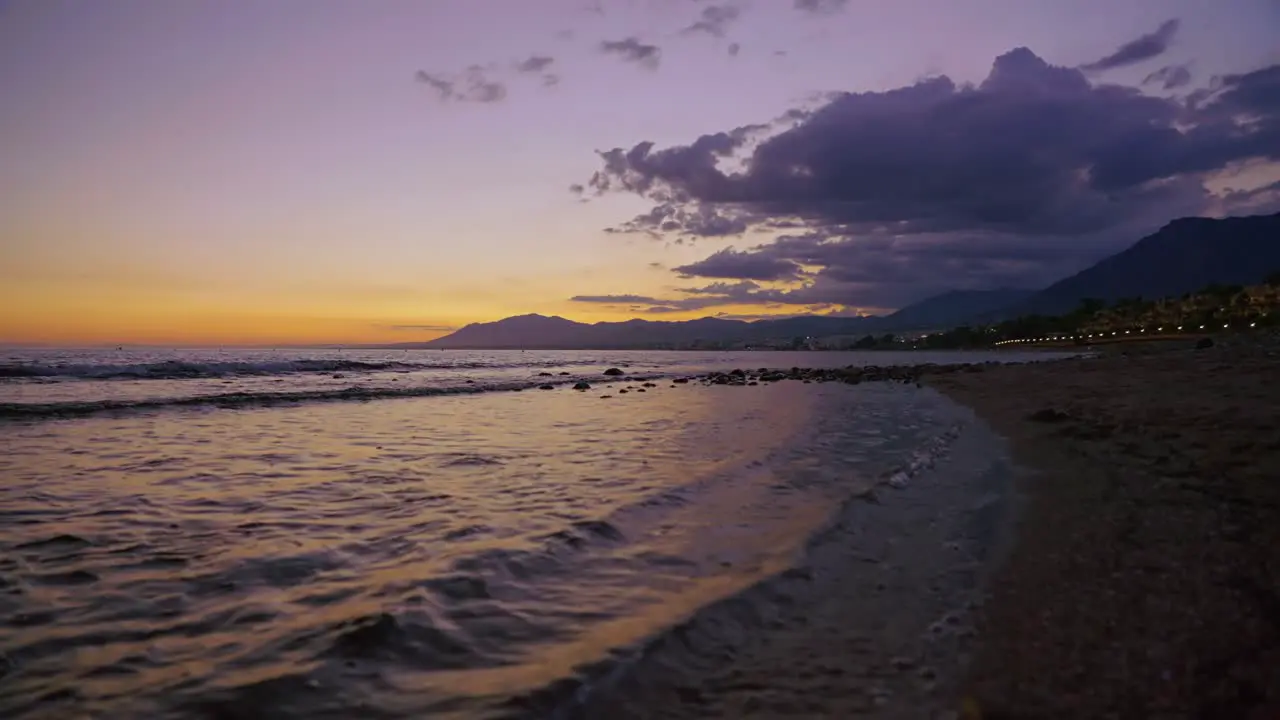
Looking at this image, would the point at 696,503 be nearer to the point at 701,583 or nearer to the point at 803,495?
the point at 803,495

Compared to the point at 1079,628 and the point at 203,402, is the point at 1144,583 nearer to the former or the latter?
the point at 1079,628

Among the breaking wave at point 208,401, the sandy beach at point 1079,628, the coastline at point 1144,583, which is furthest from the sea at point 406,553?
the breaking wave at point 208,401

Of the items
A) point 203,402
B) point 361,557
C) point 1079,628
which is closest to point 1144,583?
point 1079,628

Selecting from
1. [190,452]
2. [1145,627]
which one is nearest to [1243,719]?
[1145,627]

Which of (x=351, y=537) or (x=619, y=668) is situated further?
(x=351, y=537)

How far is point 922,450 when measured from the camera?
14.3 meters

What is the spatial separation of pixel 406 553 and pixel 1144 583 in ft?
23.0

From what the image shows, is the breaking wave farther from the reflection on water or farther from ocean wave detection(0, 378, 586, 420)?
the reflection on water

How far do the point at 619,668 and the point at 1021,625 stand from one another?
10.1ft

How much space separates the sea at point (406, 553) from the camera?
Answer: 173 inches

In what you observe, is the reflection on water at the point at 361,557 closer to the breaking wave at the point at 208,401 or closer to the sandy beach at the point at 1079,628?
the sandy beach at the point at 1079,628

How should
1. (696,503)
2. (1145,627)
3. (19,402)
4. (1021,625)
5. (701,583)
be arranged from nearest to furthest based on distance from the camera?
(1145,627) → (1021,625) → (701,583) → (696,503) → (19,402)

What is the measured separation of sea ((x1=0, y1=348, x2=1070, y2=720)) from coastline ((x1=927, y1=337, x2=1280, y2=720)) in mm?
812

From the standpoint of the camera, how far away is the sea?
4406mm
